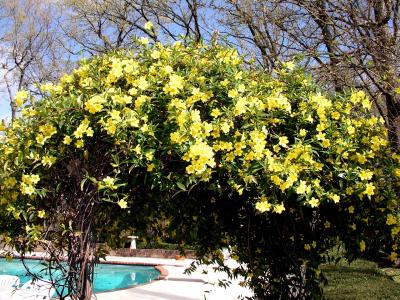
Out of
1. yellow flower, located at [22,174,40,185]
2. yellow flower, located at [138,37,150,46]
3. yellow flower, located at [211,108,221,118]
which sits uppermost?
yellow flower, located at [138,37,150,46]

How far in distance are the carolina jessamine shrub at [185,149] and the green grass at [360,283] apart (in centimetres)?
374

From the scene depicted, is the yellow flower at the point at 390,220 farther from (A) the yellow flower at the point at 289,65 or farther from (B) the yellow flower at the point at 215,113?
(B) the yellow flower at the point at 215,113

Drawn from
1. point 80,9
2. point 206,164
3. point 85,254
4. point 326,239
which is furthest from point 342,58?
point 80,9

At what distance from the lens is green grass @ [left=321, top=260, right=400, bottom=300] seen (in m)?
6.88

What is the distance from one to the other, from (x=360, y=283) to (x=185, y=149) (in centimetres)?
648

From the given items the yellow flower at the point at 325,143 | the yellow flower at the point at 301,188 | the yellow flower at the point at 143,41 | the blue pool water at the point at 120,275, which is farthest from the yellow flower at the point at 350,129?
the blue pool water at the point at 120,275

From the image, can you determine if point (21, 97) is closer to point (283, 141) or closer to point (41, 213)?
point (41, 213)

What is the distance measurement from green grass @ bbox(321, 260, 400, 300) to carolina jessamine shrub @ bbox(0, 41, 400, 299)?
3.74m

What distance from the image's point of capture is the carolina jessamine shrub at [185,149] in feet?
8.59

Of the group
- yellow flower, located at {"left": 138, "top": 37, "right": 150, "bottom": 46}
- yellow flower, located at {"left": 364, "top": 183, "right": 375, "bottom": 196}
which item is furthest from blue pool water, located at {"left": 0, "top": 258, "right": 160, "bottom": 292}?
Answer: yellow flower, located at {"left": 364, "top": 183, "right": 375, "bottom": 196}

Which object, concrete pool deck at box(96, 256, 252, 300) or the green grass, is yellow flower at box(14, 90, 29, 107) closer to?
concrete pool deck at box(96, 256, 252, 300)

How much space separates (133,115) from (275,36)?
276 inches

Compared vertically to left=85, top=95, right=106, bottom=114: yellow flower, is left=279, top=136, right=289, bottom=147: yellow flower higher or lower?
lower

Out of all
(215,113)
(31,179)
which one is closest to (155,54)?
(215,113)
